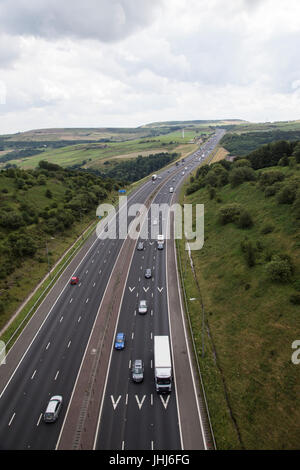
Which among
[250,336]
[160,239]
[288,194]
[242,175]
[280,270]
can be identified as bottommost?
[250,336]

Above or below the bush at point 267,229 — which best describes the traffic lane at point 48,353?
below

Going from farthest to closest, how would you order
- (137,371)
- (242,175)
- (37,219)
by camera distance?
(242,175)
(37,219)
(137,371)

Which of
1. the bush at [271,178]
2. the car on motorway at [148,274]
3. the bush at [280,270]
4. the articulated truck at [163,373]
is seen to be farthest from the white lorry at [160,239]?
the articulated truck at [163,373]

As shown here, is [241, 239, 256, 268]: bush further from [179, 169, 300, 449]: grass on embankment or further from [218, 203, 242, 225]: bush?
Answer: [218, 203, 242, 225]: bush

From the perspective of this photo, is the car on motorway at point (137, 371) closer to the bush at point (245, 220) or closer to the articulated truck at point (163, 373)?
the articulated truck at point (163, 373)

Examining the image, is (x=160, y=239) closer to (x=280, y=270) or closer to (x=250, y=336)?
(x=280, y=270)

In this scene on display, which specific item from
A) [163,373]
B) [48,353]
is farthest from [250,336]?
[48,353]
